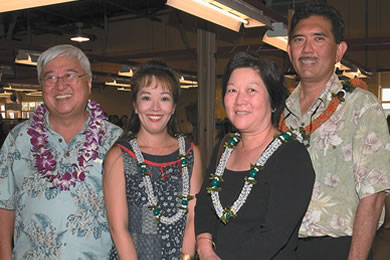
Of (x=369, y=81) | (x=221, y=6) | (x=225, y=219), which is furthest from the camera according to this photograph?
(x=369, y=81)

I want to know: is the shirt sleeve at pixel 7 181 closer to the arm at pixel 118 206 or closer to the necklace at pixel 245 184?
the arm at pixel 118 206

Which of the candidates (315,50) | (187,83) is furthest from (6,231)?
(187,83)

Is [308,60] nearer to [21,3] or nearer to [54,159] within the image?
[54,159]

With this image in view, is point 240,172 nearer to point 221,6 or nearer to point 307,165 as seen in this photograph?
point 307,165

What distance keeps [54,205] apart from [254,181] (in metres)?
1.09

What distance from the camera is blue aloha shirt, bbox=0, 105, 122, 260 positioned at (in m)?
2.18

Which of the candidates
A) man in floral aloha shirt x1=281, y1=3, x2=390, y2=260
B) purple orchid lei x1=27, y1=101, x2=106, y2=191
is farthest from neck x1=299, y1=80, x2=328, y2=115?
purple orchid lei x1=27, y1=101, x2=106, y2=191

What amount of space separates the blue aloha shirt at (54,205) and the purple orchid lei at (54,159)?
1.0 inches

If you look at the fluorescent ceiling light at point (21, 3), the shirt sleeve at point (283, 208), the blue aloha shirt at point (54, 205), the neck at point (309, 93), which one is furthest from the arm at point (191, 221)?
the fluorescent ceiling light at point (21, 3)

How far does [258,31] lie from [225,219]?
8974mm

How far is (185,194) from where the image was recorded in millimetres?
2178

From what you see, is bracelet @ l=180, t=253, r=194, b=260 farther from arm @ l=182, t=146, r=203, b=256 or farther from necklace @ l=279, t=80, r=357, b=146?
necklace @ l=279, t=80, r=357, b=146

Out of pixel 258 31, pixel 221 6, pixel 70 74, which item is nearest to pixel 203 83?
pixel 258 31

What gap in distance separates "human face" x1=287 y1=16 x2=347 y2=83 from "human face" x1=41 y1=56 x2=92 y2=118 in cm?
114
